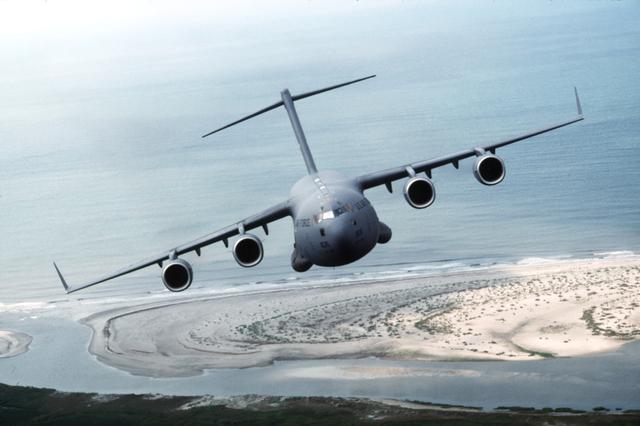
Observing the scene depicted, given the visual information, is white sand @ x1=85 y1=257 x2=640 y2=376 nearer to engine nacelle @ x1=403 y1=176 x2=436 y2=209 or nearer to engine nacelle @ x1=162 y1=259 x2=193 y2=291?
engine nacelle @ x1=403 y1=176 x2=436 y2=209

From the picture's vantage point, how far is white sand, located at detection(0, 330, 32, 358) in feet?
397

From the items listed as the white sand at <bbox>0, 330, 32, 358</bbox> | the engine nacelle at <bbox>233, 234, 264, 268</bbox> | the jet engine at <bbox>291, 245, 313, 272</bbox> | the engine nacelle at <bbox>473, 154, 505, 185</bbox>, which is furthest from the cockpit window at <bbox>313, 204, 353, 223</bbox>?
the white sand at <bbox>0, 330, 32, 358</bbox>

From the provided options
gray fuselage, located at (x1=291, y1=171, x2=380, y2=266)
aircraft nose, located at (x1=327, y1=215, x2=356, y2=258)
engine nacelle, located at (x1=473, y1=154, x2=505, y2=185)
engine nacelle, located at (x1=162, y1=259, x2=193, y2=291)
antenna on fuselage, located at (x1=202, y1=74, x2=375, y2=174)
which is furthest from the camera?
antenna on fuselage, located at (x1=202, y1=74, x2=375, y2=174)

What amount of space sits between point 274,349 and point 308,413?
70.0 feet

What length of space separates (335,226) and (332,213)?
847mm

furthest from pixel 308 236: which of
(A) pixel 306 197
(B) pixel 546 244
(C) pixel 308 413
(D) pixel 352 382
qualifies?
(B) pixel 546 244

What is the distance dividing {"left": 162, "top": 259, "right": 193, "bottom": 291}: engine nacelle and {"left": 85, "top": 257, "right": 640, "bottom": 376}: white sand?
49.0 meters

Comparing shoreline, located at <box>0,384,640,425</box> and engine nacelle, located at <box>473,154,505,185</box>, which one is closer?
engine nacelle, located at <box>473,154,505,185</box>

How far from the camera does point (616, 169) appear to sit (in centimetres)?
18225

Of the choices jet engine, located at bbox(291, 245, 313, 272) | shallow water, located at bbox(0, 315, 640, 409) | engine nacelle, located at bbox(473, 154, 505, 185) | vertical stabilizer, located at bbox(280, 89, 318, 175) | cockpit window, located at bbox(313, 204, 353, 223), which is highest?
vertical stabilizer, located at bbox(280, 89, 318, 175)

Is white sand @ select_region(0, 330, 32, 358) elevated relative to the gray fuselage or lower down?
lower down

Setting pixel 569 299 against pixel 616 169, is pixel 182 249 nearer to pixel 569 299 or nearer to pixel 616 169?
pixel 569 299

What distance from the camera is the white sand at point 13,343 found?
12094cm

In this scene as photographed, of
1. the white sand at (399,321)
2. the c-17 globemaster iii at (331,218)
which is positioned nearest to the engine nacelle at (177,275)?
the c-17 globemaster iii at (331,218)
